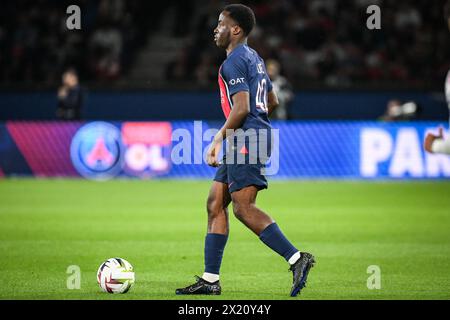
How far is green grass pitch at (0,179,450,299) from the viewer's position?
822 centimetres

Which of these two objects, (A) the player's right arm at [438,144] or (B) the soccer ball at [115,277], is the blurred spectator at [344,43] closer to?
(B) the soccer ball at [115,277]

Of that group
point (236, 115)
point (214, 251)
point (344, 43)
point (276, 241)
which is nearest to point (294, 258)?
point (276, 241)

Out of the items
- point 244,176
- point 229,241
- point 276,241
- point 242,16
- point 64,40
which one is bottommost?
point 229,241

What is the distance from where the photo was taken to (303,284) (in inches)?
297

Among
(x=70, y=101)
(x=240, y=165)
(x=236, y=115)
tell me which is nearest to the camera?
(x=236, y=115)

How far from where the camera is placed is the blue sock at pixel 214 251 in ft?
25.7

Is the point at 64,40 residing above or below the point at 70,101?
above

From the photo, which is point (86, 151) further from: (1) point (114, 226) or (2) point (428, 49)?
(2) point (428, 49)

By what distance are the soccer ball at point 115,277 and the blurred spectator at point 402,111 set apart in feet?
49.0

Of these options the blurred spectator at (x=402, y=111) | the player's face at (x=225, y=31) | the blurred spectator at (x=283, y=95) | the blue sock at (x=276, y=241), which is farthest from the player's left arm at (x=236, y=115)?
the blurred spectator at (x=402, y=111)

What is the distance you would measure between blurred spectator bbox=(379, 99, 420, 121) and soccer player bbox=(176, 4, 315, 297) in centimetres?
1438

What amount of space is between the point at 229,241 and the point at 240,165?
4080 millimetres

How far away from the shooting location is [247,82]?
303 inches

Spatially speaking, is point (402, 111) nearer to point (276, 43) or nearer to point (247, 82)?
Answer: point (276, 43)
